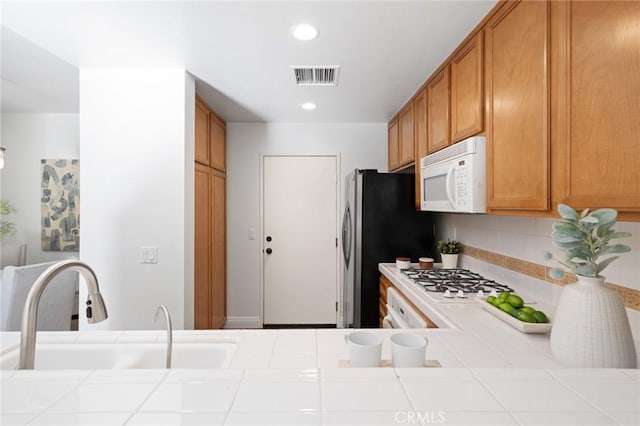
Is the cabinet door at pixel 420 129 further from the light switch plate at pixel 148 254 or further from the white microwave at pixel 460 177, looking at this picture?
the light switch plate at pixel 148 254

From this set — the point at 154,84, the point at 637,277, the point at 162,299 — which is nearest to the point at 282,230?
the point at 162,299

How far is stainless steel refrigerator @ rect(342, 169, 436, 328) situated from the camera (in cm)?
260

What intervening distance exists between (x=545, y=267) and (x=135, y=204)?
2489mm

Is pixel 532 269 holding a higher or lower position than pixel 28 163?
lower

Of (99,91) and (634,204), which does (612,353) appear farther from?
(99,91)

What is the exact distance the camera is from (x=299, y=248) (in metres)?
3.57

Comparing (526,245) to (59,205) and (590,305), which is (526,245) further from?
(59,205)

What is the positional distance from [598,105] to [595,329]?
65 cm

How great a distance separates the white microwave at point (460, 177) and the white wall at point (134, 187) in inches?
66.7

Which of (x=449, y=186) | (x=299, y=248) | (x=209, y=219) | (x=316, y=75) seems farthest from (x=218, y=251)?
(x=449, y=186)

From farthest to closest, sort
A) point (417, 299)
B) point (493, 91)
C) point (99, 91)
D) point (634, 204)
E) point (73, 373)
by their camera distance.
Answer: point (99, 91) < point (417, 299) < point (493, 91) < point (634, 204) < point (73, 373)

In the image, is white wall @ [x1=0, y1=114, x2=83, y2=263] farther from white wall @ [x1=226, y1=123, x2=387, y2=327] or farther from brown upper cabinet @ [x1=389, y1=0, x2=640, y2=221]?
brown upper cabinet @ [x1=389, y1=0, x2=640, y2=221]

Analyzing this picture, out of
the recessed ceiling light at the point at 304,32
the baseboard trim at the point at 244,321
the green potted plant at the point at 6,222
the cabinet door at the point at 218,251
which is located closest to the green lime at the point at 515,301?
the recessed ceiling light at the point at 304,32

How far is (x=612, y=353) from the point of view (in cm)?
85
